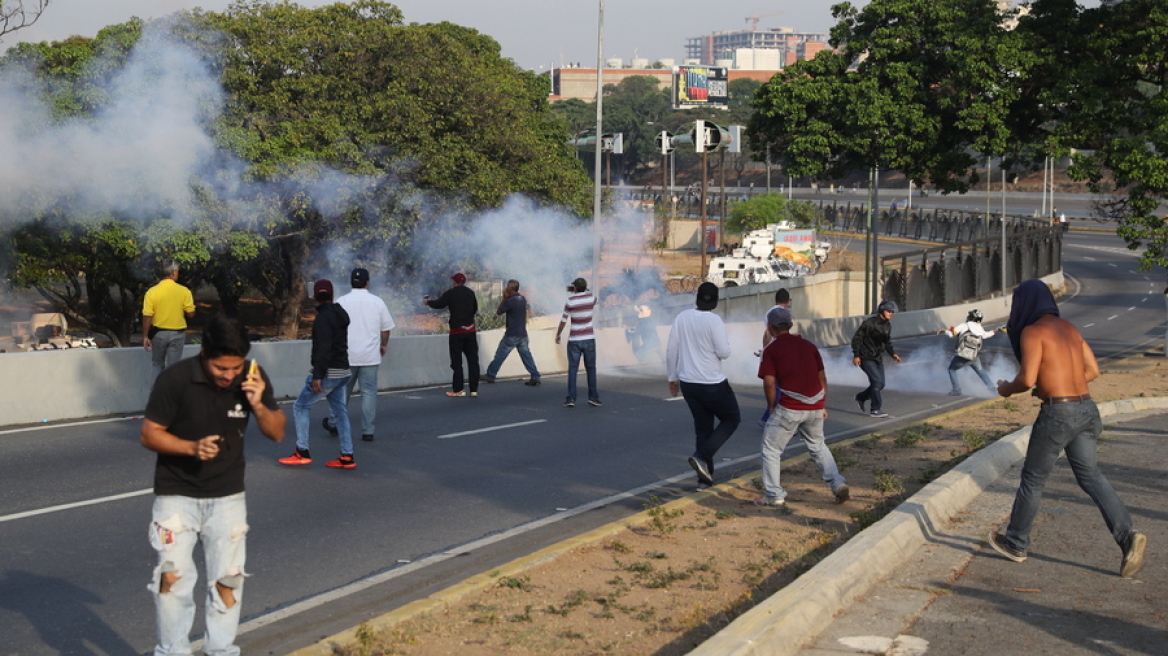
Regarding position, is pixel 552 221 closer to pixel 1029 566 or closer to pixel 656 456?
pixel 656 456

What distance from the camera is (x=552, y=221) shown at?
123 feet

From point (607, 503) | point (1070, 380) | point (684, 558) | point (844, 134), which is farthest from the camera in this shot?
point (844, 134)

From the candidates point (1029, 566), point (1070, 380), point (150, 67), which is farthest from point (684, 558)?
point (150, 67)

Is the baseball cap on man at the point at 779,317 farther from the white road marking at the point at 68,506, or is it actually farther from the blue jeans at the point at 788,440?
the white road marking at the point at 68,506

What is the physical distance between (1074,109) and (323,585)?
19.5 m

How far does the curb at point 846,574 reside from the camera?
549cm

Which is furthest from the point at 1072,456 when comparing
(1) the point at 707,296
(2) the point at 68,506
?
(2) the point at 68,506

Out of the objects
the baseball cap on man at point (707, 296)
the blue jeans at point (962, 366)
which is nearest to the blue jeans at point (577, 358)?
the baseball cap on man at point (707, 296)

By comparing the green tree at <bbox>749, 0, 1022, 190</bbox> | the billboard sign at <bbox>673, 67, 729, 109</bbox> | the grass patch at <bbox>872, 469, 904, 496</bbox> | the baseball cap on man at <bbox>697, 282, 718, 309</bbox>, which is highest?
the billboard sign at <bbox>673, 67, 729, 109</bbox>

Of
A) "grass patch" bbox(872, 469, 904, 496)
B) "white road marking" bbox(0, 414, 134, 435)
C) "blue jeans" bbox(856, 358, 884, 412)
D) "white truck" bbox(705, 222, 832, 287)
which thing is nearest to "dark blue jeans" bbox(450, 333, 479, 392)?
"white road marking" bbox(0, 414, 134, 435)

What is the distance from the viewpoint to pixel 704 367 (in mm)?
10039

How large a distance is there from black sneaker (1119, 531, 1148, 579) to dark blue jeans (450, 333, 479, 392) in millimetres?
11048

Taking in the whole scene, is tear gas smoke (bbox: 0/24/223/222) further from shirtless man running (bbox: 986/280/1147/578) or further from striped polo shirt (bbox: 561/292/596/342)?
shirtless man running (bbox: 986/280/1147/578)

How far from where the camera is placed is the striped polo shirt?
1623 centimetres
